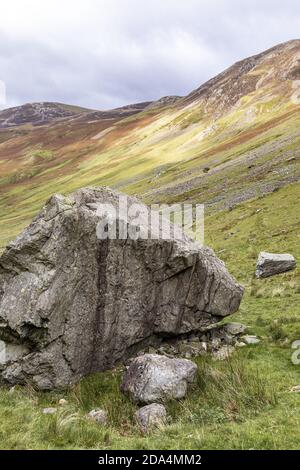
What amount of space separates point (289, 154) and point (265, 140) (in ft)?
66.8

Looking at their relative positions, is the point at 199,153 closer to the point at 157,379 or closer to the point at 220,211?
the point at 220,211

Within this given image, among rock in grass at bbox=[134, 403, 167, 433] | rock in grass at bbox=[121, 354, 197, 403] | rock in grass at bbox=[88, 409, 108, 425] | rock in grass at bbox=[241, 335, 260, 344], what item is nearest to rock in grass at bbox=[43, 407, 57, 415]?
rock in grass at bbox=[88, 409, 108, 425]

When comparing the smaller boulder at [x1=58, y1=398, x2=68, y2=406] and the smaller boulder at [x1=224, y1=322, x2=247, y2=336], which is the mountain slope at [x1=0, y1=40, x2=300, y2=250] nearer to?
the smaller boulder at [x1=224, y1=322, x2=247, y2=336]

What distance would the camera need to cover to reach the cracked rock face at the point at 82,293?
56.9 feet

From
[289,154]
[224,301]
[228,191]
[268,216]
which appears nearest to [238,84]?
[289,154]

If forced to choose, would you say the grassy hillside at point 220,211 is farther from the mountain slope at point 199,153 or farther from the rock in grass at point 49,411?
the mountain slope at point 199,153

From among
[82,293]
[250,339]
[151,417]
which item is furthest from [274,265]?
[151,417]

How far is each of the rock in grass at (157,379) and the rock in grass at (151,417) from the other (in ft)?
2.27

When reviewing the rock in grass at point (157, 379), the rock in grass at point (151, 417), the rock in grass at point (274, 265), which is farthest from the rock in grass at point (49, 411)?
the rock in grass at point (274, 265)

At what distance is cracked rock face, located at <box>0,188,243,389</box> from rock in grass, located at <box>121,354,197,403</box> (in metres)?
2.35

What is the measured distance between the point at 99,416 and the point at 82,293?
505 centimetres

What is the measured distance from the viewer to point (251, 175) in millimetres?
74875

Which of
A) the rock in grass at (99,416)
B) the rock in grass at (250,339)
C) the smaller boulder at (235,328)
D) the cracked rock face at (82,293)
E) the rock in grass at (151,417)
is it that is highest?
the cracked rock face at (82,293)

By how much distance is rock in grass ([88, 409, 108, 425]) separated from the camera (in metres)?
14.1
